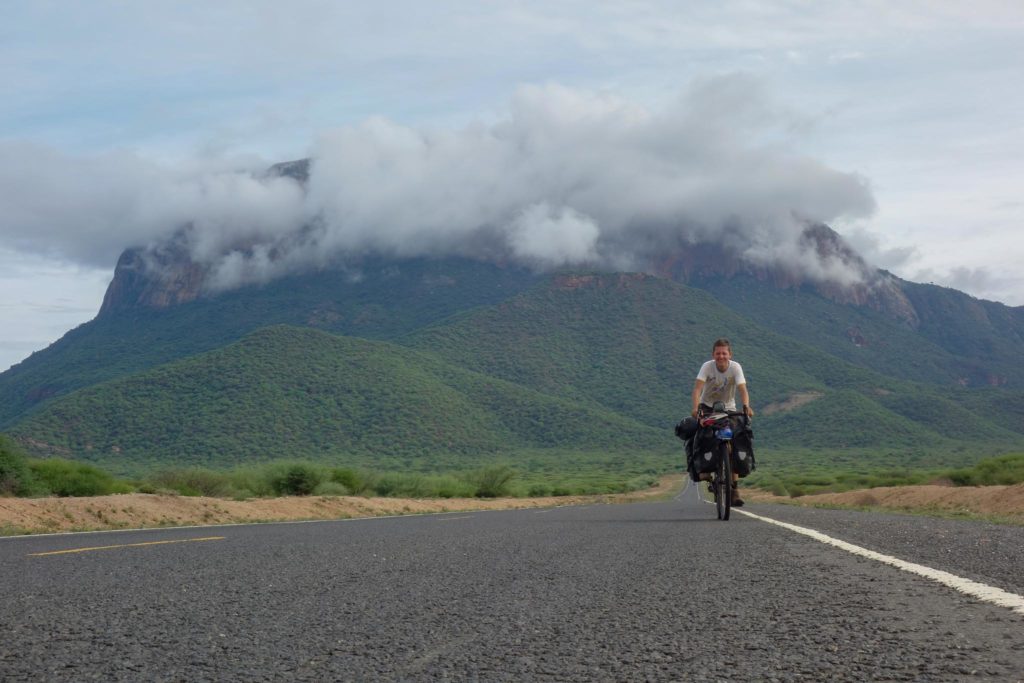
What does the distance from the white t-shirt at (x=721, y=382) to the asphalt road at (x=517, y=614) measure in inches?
162

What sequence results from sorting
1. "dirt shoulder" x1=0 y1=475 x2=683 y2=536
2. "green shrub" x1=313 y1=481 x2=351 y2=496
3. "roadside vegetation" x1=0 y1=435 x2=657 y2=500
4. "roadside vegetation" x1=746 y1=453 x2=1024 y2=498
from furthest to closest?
"green shrub" x1=313 y1=481 x2=351 y2=496 < "roadside vegetation" x1=746 y1=453 x2=1024 y2=498 < "roadside vegetation" x1=0 y1=435 x2=657 y2=500 < "dirt shoulder" x1=0 y1=475 x2=683 y2=536

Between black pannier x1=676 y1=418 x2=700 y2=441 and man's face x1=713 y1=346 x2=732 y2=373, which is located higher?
man's face x1=713 y1=346 x2=732 y2=373

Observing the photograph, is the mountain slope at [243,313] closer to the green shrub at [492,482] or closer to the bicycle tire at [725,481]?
the green shrub at [492,482]

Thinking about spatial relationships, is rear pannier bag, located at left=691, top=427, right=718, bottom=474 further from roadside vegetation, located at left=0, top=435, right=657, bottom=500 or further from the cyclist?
roadside vegetation, located at left=0, top=435, right=657, bottom=500

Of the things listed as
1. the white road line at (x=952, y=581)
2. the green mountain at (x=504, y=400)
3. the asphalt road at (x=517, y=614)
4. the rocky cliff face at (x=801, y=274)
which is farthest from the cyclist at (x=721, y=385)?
the rocky cliff face at (x=801, y=274)

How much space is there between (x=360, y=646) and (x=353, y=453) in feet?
260

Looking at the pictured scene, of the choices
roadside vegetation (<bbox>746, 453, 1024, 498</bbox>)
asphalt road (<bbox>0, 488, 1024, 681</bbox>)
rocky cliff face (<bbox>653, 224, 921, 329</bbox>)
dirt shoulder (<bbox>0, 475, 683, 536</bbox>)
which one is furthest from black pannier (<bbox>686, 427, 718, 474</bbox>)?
rocky cliff face (<bbox>653, 224, 921, 329</bbox>)

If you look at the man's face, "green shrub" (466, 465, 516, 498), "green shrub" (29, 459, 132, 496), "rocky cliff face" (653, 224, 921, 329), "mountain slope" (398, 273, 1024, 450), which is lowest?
"green shrub" (466, 465, 516, 498)

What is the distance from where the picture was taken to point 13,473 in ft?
72.7

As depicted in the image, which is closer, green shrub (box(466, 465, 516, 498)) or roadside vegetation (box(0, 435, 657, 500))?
roadside vegetation (box(0, 435, 657, 500))

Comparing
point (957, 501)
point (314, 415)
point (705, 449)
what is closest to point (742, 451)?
point (705, 449)

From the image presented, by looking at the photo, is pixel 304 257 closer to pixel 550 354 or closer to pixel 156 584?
pixel 550 354

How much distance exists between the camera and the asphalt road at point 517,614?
3.72 metres

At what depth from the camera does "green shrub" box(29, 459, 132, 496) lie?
2494cm
